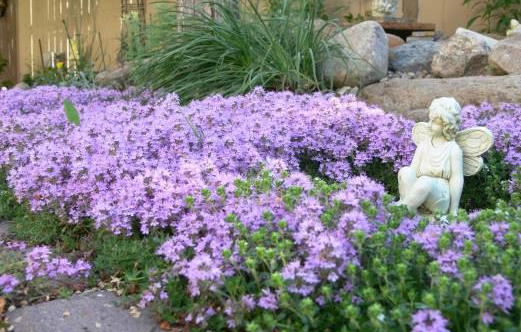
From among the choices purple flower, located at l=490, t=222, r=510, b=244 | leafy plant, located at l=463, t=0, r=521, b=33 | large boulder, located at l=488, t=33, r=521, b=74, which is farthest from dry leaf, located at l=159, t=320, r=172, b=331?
leafy plant, located at l=463, t=0, r=521, b=33

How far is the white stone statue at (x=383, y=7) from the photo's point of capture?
23.5ft

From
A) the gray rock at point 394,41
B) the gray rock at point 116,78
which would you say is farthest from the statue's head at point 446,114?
the gray rock at point 116,78

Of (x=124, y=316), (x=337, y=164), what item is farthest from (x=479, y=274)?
(x=337, y=164)

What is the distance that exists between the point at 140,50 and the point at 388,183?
307 centimetres

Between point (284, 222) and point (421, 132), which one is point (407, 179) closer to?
point (421, 132)

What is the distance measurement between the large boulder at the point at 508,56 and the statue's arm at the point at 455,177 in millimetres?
2333

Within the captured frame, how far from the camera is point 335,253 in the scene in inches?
73.7

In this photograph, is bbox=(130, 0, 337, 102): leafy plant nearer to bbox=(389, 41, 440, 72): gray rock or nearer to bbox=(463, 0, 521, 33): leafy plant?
bbox=(389, 41, 440, 72): gray rock

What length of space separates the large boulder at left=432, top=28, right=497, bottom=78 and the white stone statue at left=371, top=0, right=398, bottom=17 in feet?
6.15

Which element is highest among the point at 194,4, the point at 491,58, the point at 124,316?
the point at 194,4

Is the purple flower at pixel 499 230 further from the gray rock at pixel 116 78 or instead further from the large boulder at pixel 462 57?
the gray rock at pixel 116 78

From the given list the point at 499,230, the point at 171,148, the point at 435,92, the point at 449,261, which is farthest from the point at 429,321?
the point at 435,92

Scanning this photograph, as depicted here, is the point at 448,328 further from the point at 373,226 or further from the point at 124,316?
the point at 124,316

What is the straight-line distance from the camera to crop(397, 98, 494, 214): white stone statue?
8.89ft
